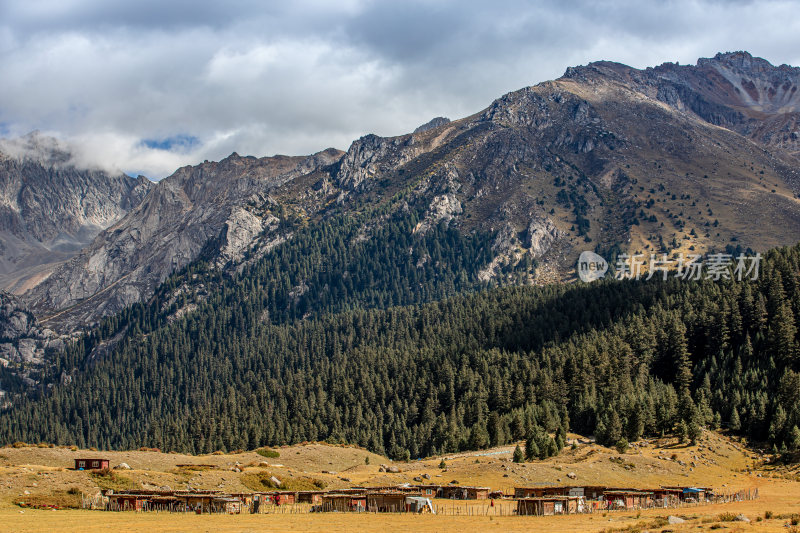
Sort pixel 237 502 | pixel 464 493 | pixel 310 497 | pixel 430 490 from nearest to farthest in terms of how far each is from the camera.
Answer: pixel 237 502, pixel 310 497, pixel 464 493, pixel 430 490

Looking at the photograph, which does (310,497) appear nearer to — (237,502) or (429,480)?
(237,502)

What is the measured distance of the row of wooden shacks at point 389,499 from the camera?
86.6 metres

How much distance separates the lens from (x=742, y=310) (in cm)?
19950

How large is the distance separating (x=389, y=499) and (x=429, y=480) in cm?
2664

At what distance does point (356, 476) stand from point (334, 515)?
37827 millimetres

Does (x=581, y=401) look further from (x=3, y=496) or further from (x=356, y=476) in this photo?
(x=3, y=496)

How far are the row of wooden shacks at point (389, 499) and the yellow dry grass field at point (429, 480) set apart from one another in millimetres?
3341

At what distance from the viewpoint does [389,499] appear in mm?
87250

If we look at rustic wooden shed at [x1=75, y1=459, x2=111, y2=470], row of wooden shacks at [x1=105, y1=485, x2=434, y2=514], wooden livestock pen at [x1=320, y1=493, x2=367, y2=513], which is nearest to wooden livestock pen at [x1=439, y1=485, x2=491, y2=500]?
row of wooden shacks at [x1=105, y1=485, x2=434, y2=514]

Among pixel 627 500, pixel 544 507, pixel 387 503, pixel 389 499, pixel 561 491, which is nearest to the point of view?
pixel 544 507

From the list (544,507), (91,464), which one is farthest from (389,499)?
(91,464)

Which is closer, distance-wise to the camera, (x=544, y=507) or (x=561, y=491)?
(x=544, y=507)

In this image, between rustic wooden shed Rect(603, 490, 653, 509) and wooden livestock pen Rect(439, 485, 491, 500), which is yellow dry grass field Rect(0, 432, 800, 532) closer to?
wooden livestock pen Rect(439, 485, 491, 500)

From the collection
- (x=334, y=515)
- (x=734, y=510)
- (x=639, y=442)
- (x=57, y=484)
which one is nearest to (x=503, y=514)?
(x=334, y=515)
